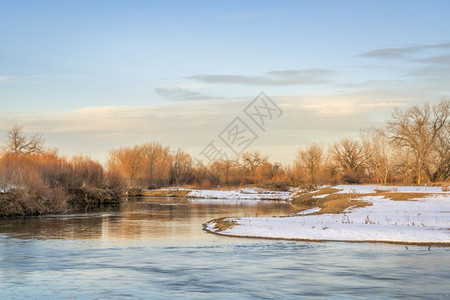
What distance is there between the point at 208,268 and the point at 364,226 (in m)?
11.8

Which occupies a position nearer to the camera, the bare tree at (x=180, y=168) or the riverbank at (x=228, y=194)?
the riverbank at (x=228, y=194)

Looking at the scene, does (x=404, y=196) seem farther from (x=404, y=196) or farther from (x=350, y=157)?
(x=350, y=157)

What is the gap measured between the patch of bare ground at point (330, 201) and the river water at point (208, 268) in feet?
45.7

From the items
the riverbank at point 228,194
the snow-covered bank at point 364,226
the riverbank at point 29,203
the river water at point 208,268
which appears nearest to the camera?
the river water at point 208,268

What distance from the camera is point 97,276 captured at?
14.8 metres

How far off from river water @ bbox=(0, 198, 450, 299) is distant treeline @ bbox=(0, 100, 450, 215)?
14230mm

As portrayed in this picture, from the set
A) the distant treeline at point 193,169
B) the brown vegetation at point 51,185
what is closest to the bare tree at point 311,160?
the distant treeline at point 193,169

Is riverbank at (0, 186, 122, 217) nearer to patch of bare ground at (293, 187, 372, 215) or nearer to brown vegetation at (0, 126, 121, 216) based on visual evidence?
brown vegetation at (0, 126, 121, 216)

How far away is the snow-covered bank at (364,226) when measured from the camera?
22.5 metres

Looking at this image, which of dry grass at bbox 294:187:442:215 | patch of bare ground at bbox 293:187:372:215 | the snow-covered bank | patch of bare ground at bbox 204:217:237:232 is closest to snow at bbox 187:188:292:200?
patch of bare ground at bbox 293:187:372:215

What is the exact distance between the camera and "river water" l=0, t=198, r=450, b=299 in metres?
13.0

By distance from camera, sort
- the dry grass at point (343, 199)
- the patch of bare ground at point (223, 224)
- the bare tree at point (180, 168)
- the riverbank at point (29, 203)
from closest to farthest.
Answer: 1. the patch of bare ground at point (223, 224)
2. the riverbank at point (29, 203)
3. the dry grass at point (343, 199)
4. the bare tree at point (180, 168)

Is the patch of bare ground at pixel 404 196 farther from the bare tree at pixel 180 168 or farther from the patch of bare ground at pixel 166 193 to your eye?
the bare tree at pixel 180 168

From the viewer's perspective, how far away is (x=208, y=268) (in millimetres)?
16141
